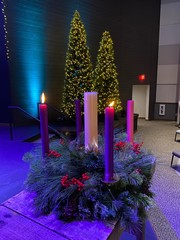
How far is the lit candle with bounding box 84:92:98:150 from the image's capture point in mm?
916

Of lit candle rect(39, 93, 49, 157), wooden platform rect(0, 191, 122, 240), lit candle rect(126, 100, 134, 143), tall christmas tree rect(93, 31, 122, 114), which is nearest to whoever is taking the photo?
wooden platform rect(0, 191, 122, 240)

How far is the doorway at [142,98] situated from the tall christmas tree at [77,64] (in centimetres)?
408

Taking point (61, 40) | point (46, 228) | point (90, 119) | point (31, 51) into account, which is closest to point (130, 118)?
point (90, 119)

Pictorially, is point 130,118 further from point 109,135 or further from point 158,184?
point 158,184

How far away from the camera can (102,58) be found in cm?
561

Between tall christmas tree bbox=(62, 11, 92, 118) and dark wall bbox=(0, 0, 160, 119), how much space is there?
1.00 meters

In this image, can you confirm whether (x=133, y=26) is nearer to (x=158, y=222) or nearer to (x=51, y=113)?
(x=51, y=113)

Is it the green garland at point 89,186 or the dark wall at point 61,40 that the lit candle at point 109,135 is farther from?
the dark wall at point 61,40

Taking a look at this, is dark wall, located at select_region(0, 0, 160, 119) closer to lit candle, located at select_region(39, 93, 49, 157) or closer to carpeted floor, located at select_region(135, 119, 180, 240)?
carpeted floor, located at select_region(135, 119, 180, 240)

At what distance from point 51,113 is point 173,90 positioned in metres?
5.25

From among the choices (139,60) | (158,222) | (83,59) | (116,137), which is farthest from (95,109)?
(139,60)

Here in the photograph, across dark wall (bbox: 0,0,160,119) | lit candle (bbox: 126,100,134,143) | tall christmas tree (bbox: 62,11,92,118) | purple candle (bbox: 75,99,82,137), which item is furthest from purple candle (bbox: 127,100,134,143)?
dark wall (bbox: 0,0,160,119)

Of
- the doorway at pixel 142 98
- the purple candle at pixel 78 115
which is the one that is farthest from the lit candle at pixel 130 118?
the doorway at pixel 142 98

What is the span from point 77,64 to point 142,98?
14.8 feet
